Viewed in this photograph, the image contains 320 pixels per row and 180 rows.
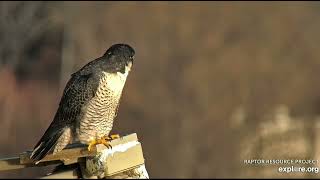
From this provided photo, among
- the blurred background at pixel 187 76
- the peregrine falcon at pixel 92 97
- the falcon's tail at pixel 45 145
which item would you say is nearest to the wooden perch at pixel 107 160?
the falcon's tail at pixel 45 145

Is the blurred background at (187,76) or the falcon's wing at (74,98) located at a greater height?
the blurred background at (187,76)

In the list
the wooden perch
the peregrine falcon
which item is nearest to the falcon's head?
the peregrine falcon

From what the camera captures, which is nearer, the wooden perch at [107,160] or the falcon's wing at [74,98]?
the wooden perch at [107,160]

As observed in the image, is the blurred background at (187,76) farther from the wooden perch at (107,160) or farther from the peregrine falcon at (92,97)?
the wooden perch at (107,160)

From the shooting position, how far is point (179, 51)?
1703 centimetres

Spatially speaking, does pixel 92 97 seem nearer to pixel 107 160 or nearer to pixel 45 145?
pixel 45 145

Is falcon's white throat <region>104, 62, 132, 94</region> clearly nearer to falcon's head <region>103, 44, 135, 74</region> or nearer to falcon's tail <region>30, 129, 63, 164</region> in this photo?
falcon's head <region>103, 44, 135, 74</region>

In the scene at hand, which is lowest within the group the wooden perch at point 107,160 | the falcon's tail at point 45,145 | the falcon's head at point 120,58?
the wooden perch at point 107,160

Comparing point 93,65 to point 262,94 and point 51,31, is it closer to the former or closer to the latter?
point 262,94

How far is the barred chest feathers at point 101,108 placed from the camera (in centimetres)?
436

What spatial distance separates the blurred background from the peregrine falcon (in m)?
7.00

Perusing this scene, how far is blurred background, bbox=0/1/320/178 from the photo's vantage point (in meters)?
13.4

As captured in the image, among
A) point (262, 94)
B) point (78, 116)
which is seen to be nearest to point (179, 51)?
point (262, 94)

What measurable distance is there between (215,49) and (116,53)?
12.4 meters
